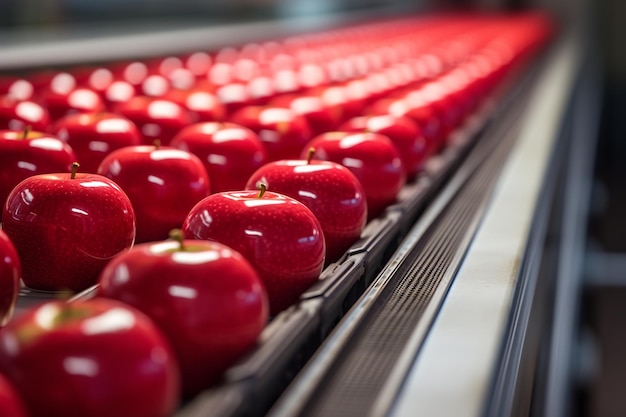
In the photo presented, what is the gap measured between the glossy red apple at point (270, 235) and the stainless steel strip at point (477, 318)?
0.15 meters

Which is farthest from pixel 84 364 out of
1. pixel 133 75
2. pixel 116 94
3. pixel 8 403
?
pixel 133 75

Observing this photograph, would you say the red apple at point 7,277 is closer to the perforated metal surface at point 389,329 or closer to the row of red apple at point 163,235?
the row of red apple at point 163,235

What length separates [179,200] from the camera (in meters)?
1.16

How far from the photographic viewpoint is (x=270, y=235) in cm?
91

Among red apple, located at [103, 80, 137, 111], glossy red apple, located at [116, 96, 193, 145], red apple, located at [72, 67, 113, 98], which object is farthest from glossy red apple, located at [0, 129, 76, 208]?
red apple, located at [72, 67, 113, 98]

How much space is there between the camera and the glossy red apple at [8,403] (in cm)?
56

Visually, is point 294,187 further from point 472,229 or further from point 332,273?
point 472,229

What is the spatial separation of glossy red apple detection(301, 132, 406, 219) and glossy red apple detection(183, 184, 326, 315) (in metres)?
0.44

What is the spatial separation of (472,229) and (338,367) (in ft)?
1.97

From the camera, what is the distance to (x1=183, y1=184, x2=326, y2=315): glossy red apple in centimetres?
91

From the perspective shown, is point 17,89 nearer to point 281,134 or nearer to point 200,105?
point 200,105

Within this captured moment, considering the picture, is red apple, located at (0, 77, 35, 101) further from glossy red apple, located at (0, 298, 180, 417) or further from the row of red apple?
glossy red apple, located at (0, 298, 180, 417)

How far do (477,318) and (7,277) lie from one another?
458 mm

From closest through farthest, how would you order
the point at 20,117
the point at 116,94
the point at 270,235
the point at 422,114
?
1. the point at 270,235
2. the point at 20,117
3. the point at 422,114
4. the point at 116,94
